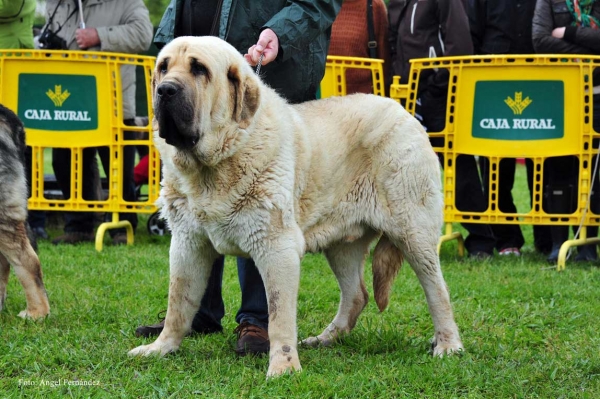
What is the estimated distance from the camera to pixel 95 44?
853cm

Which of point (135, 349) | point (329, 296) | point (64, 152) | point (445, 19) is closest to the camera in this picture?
point (135, 349)

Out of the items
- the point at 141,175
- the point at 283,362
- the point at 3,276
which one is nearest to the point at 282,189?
the point at 283,362

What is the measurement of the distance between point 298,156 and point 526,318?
2.14 metres

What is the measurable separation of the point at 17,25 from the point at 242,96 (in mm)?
5475

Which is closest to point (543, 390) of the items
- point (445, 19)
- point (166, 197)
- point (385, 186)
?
point (385, 186)

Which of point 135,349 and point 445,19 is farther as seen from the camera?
point 445,19

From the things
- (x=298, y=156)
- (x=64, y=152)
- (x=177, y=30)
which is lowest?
(x=64, y=152)

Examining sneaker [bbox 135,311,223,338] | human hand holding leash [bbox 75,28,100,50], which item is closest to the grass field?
sneaker [bbox 135,311,223,338]

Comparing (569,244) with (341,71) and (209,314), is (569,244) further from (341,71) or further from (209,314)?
(209,314)

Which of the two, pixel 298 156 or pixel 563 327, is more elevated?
pixel 298 156

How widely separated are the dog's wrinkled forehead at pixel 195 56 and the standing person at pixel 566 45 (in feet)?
15.2

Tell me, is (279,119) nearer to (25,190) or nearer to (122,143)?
(25,190)

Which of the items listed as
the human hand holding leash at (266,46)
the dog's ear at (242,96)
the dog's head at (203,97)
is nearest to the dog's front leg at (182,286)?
the dog's head at (203,97)

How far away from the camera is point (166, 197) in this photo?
13.9 ft
